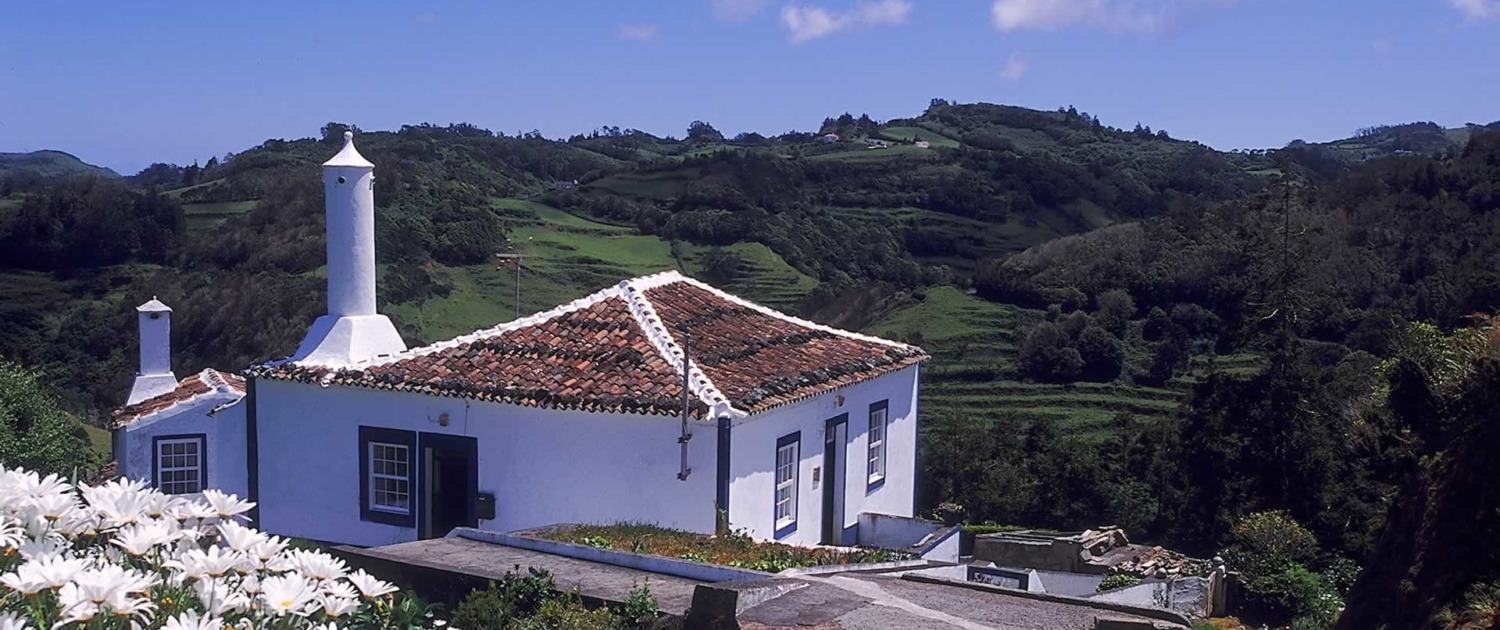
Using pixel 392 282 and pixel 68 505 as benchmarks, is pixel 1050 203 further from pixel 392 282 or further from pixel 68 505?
pixel 68 505

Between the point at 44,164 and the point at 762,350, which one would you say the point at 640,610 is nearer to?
the point at 762,350

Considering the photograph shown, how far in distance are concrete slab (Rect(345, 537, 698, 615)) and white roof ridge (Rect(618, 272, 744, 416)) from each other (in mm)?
2544

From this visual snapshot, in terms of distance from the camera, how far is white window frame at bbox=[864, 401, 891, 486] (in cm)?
1814

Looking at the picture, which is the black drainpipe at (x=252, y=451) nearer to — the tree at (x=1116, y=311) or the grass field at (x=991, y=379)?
the grass field at (x=991, y=379)

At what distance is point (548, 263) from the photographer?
196 ft

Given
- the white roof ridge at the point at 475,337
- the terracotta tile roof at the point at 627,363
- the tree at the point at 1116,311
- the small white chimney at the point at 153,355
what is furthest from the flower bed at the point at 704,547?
the tree at the point at 1116,311

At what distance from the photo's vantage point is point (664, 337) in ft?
51.7

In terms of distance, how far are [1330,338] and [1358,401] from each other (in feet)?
49.7

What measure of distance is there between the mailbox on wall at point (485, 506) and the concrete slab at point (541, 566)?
6.71 feet

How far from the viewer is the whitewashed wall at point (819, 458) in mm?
14625

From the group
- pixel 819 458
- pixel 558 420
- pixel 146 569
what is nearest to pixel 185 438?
pixel 558 420

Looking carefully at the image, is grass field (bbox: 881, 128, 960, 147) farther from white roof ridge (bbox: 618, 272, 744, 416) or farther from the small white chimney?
white roof ridge (bbox: 618, 272, 744, 416)

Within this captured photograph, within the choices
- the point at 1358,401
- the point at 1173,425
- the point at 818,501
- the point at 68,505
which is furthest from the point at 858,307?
the point at 68,505

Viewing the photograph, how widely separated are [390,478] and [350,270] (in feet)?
8.84
